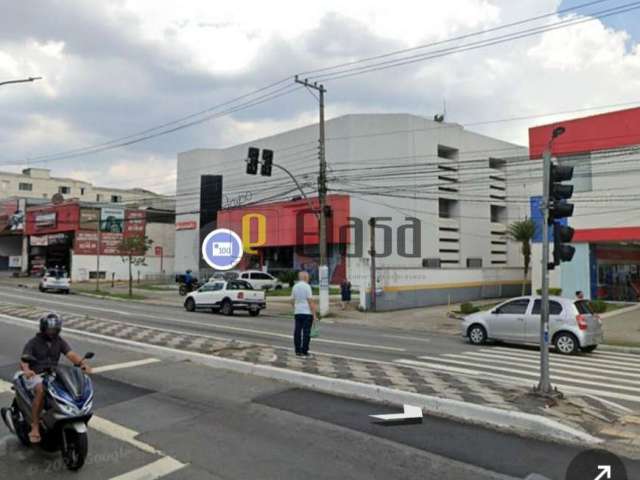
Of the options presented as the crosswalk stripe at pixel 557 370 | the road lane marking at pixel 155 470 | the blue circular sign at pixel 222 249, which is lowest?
the crosswalk stripe at pixel 557 370

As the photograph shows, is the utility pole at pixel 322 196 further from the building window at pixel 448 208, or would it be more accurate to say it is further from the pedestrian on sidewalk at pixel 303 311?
the building window at pixel 448 208

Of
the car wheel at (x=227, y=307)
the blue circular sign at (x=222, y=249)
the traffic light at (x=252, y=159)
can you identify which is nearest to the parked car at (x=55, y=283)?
the blue circular sign at (x=222, y=249)

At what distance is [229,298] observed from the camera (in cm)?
2530

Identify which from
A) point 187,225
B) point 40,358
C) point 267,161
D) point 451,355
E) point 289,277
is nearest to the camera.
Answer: point 40,358

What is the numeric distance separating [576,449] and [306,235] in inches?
1525

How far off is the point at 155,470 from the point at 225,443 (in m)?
0.90

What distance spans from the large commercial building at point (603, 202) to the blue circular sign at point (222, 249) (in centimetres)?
2883

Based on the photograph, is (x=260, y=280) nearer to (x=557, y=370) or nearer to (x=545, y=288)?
(x=557, y=370)

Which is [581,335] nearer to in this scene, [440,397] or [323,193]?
[440,397]

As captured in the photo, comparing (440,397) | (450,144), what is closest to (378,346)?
(440,397)

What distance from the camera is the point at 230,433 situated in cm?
633

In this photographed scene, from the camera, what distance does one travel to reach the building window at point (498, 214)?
5094cm

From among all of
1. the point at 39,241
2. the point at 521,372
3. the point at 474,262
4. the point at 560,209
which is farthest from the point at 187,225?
the point at 560,209

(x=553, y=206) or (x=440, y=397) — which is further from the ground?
(x=553, y=206)
